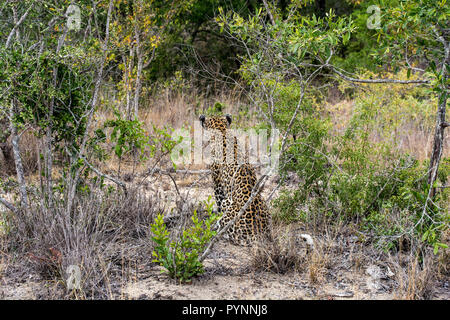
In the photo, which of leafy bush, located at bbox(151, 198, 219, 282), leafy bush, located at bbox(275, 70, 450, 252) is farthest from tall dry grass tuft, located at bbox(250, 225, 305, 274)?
leafy bush, located at bbox(275, 70, 450, 252)

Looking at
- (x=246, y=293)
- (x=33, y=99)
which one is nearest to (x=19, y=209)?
(x=33, y=99)

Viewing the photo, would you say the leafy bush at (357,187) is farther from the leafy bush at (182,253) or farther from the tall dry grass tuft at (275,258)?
the leafy bush at (182,253)

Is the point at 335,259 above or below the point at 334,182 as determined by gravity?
below

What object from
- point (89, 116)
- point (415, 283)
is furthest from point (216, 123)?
point (415, 283)

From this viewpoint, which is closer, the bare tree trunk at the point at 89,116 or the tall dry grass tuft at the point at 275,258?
the tall dry grass tuft at the point at 275,258

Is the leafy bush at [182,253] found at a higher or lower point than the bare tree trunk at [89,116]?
lower

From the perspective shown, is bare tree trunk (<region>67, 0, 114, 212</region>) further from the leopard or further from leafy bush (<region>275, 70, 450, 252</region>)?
leafy bush (<region>275, 70, 450, 252</region>)

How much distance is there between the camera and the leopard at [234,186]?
413cm

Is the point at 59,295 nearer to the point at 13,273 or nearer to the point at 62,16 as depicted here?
the point at 13,273

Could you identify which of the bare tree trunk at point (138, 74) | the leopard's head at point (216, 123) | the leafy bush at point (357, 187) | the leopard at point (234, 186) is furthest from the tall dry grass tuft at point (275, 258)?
the bare tree trunk at point (138, 74)

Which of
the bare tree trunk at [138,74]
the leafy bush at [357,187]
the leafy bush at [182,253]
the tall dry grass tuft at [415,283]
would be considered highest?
the bare tree trunk at [138,74]

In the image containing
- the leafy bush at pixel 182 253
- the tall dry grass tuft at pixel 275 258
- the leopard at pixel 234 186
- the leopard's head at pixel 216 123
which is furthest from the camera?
the leopard's head at pixel 216 123

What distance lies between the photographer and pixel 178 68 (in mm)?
10586

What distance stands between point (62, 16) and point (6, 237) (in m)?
1.95
